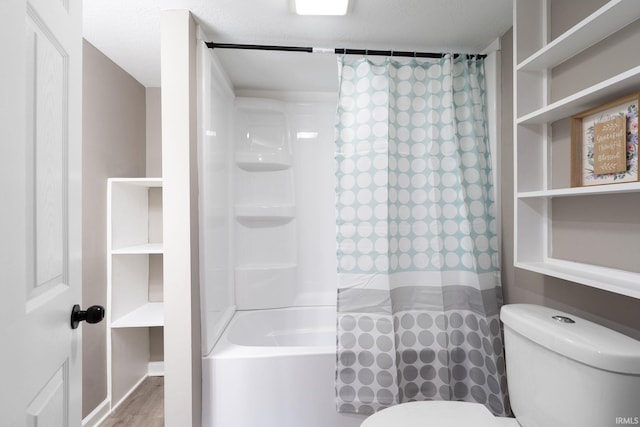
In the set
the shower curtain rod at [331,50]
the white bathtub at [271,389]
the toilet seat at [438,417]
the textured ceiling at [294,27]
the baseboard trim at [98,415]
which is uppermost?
the textured ceiling at [294,27]

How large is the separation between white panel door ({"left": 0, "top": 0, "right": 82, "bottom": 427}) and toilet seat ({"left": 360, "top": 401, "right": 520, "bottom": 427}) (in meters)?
0.99

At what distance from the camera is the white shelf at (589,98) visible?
3.13 feet

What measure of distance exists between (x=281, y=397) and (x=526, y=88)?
1.94 m

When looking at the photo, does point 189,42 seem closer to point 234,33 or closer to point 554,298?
point 234,33

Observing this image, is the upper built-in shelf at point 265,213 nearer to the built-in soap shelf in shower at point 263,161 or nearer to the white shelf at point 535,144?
the built-in soap shelf in shower at point 263,161

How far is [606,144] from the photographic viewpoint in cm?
113

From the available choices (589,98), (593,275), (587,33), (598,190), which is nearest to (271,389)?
(593,275)

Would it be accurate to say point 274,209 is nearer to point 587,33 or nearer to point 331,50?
point 331,50

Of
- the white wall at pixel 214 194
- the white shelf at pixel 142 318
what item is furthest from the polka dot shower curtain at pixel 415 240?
the white shelf at pixel 142 318

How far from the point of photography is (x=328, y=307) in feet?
8.57

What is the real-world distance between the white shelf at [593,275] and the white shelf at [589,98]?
0.62 m

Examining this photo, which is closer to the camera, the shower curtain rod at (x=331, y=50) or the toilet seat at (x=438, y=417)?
the toilet seat at (x=438, y=417)

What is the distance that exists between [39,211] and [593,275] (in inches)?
68.0

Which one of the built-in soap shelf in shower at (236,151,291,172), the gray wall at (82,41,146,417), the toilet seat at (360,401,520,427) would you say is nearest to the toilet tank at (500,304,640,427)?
the toilet seat at (360,401,520,427)
